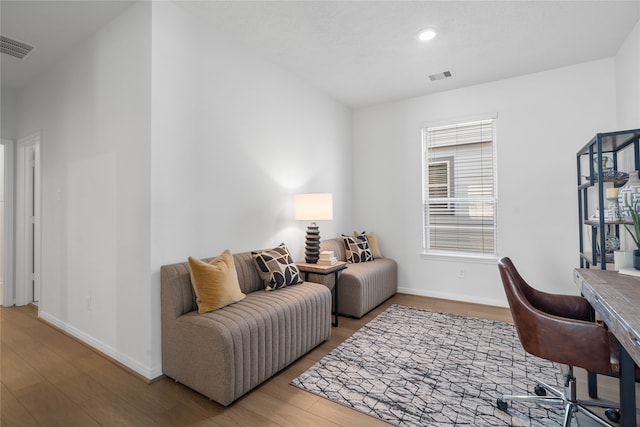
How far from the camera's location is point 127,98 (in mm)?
2439

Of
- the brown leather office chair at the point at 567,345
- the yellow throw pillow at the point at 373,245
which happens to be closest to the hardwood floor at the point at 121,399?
the brown leather office chair at the point at 567,345

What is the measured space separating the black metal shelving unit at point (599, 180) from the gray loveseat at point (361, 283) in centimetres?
209

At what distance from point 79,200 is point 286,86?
248cm

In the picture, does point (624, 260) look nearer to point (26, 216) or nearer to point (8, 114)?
point (26, 216)

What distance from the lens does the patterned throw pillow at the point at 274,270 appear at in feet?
9.04

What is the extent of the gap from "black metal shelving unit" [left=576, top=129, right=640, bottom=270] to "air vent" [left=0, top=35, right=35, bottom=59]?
17.3ft

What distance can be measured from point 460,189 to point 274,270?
9.52 feet

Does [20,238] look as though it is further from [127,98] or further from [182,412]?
[182,412]

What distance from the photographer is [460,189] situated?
13.8 ft

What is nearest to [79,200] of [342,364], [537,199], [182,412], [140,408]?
[140,408]

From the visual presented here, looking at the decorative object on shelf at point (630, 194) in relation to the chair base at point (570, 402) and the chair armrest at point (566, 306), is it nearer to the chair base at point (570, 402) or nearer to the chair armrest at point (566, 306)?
the chair armrest at point (566, 306)

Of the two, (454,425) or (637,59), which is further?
(637,59)

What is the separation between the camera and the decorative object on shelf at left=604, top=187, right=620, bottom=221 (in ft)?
7.91

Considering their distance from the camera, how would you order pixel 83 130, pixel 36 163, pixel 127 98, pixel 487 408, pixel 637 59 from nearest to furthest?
pixel 487 408, pixel 127 98, pixel 637 59, pixel 83 130, pixel 36 163
